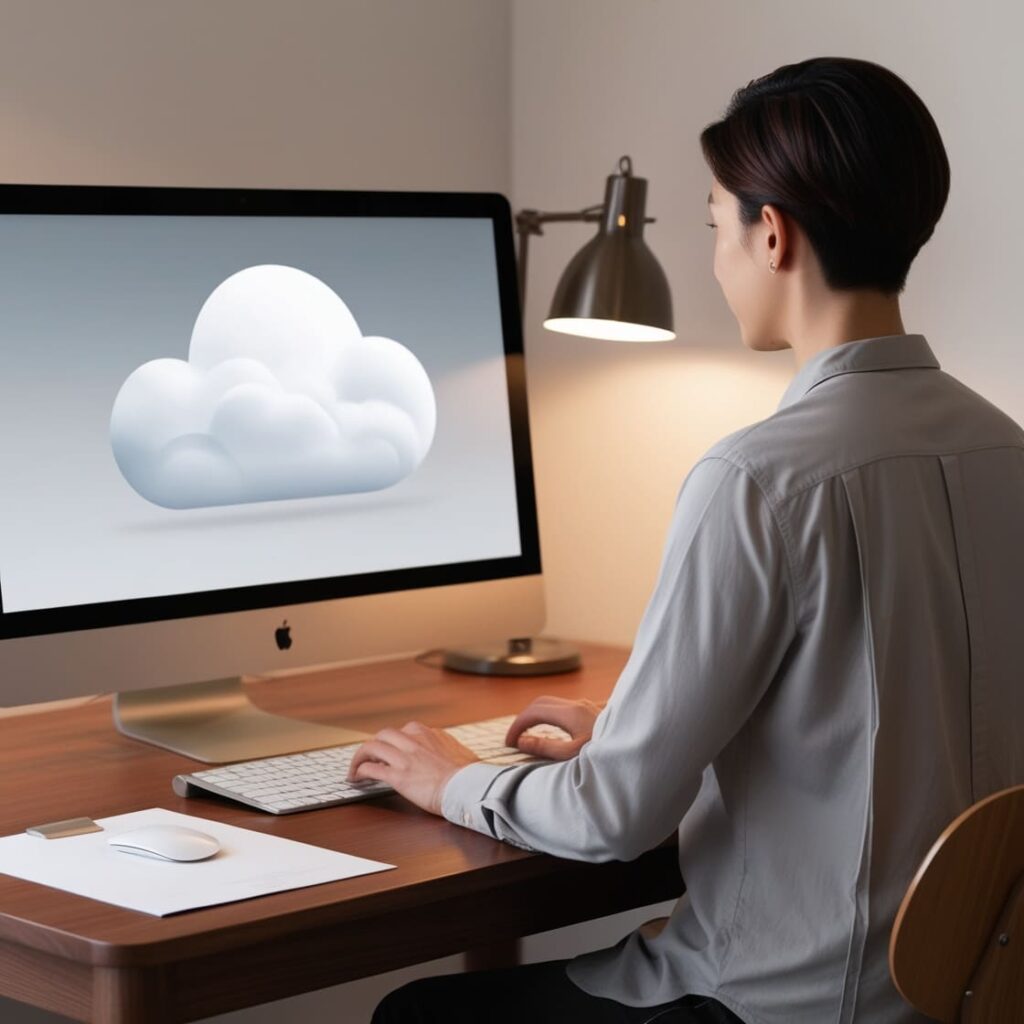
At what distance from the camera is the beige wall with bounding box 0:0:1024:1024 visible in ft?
6.25

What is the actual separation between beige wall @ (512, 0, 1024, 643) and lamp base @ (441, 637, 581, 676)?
32cm

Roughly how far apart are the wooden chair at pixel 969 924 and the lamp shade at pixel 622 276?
1.06m

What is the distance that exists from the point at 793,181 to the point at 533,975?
27.4 inches

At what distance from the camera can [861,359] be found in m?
1.23

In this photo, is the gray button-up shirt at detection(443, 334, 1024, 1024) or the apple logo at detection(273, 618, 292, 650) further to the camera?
the apple logo at detection(273, 618, 292, 650)

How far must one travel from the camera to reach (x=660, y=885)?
54.4 inches

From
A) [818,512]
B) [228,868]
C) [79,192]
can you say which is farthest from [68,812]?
[818,512]

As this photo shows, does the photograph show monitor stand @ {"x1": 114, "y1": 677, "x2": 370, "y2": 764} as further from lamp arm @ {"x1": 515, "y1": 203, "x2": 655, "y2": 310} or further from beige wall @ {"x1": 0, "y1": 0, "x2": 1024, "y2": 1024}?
lamp arm @ {"x1": 515, "y1": 203, "x2": 655, "y2": 310}

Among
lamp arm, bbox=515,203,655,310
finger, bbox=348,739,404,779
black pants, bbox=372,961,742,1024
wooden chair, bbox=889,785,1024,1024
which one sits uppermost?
lamp arm, bbox=515,203,655,310

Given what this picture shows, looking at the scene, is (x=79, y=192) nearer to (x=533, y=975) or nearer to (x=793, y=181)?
(x=793, y=181)

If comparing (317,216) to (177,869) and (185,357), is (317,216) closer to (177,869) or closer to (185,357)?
(185,357)

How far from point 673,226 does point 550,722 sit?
96cm

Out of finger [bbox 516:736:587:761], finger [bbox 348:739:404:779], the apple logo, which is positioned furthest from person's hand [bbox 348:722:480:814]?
the apple logo

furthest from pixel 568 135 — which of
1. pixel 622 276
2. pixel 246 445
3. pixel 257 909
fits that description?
pixel 257 909
